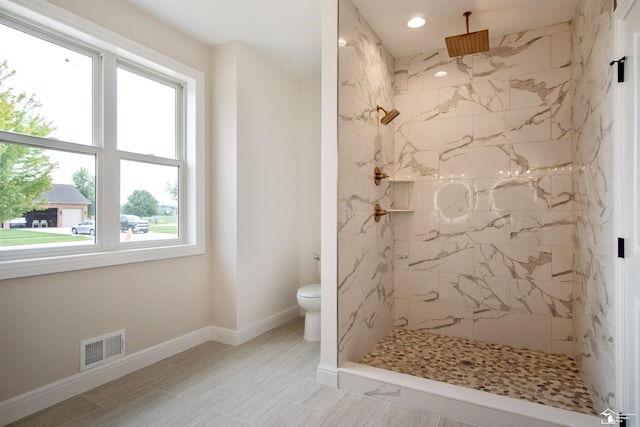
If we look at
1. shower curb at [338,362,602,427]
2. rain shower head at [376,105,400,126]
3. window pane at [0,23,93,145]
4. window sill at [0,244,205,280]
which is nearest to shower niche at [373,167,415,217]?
rain shower head at [376,105,400,126]

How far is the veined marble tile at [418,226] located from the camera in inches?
130

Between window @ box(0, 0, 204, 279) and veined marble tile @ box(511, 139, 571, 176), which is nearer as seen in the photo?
window @ box(0, 0, 204, 279)

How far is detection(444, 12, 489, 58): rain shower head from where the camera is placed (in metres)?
2.47

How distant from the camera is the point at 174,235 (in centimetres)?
310

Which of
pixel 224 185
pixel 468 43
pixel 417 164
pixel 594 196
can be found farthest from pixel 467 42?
pixel 224 185

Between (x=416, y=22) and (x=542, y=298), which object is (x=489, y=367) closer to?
(x=542, y=298)

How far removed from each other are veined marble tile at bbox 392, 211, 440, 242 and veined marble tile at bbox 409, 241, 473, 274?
0.07 meters

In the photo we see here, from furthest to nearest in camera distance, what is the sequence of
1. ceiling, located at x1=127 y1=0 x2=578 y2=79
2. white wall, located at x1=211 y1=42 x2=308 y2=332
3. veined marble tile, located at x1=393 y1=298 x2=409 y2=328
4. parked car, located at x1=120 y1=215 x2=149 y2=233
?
veined marble tile, located at x1=393 y1=298 x2=409 y2=328, white wall, located at x1=211 y1=42 x2=308 y2=332, parked car, located at x1=120 y1=215 x2=149 y2=233, ceiling, located at x1=127 y1=0 x2=578 y2=79

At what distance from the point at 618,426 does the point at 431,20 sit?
2.88 meters

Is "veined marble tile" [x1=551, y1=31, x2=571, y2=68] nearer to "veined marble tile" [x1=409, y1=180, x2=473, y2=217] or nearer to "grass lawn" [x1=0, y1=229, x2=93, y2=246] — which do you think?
"veined marble tile" [x1=409, y1=180, x2=473, y2=217]

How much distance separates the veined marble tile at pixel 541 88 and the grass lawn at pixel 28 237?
370 cm

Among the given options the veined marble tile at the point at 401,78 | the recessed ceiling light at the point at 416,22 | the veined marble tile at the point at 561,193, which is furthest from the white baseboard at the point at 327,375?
the recessed ceiling light at the point at 416,22

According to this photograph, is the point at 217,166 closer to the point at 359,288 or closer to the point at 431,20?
A: the point at 359,288

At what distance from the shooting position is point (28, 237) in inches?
84.5
